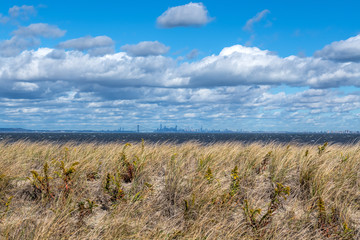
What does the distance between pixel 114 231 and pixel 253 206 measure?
2.56m

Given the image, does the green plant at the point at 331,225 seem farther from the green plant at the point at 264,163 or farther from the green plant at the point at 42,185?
the green plant at the point at 42,185

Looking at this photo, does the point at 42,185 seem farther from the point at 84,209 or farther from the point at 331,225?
the point at 331,225

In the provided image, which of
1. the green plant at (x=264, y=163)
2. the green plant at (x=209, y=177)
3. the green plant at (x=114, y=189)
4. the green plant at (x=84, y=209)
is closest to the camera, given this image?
the green plant at (x=84, y=209)

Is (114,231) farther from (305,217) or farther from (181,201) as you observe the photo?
(305,217)

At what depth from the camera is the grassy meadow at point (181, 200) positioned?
15.6 ft

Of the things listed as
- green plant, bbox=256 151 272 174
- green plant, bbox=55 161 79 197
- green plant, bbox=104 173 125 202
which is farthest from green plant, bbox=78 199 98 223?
green plant, bbox=256 151 272 174

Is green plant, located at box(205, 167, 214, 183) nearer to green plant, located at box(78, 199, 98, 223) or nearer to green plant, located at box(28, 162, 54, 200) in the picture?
green plant, located at box(78, 199, 98, 223)

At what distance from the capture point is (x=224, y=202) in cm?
538

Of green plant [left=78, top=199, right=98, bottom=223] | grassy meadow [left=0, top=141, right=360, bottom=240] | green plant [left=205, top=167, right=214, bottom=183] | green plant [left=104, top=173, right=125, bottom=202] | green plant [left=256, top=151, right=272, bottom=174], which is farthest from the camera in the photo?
green plant [left=256, top=151, right=272, bottom=174]

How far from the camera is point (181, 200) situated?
5.68 metres

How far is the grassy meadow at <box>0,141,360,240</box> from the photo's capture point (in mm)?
4742

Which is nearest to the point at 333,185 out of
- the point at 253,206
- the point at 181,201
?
the point at 253,206

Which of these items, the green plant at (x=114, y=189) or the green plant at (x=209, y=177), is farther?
the green plant at (x=209, y=177)

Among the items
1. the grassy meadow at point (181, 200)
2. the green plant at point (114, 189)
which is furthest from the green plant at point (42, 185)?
the green plant at point (114, 189)
